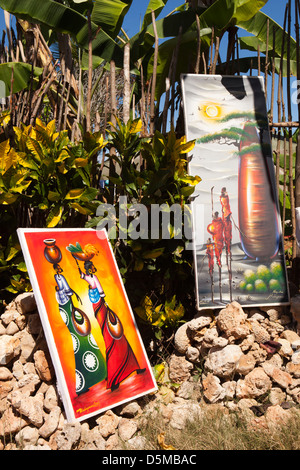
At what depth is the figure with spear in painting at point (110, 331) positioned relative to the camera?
7.28ft

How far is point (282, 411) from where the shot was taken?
2199mm

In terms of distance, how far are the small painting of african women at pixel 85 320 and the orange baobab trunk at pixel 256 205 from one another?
0.90m

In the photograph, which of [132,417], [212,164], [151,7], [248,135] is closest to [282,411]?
[132,417]

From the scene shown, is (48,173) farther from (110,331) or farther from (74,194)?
(110,331)

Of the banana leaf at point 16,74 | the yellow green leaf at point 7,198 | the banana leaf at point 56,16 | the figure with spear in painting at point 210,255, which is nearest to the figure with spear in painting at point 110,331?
the yellow green leaf at point 7,198

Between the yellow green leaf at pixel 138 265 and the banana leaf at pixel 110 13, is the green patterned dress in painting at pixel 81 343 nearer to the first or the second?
the yellow green leaf at pixel 138 265

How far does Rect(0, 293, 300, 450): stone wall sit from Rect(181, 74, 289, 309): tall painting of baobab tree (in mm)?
167

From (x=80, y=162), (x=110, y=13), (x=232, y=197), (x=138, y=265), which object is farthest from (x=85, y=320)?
(x=110, y=13)

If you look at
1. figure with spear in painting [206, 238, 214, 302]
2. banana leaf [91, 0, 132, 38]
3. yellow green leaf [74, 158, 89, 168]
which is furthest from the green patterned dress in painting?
banana leaf [91, 0, 132, 38]

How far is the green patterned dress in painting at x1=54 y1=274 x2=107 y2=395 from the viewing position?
206 centimetres

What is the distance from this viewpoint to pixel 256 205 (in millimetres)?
2754

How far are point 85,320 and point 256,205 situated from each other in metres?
1.34

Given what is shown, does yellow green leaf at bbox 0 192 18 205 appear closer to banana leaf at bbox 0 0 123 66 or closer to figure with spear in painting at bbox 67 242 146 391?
figure with spear in painting at bbox 67 242 146 391
